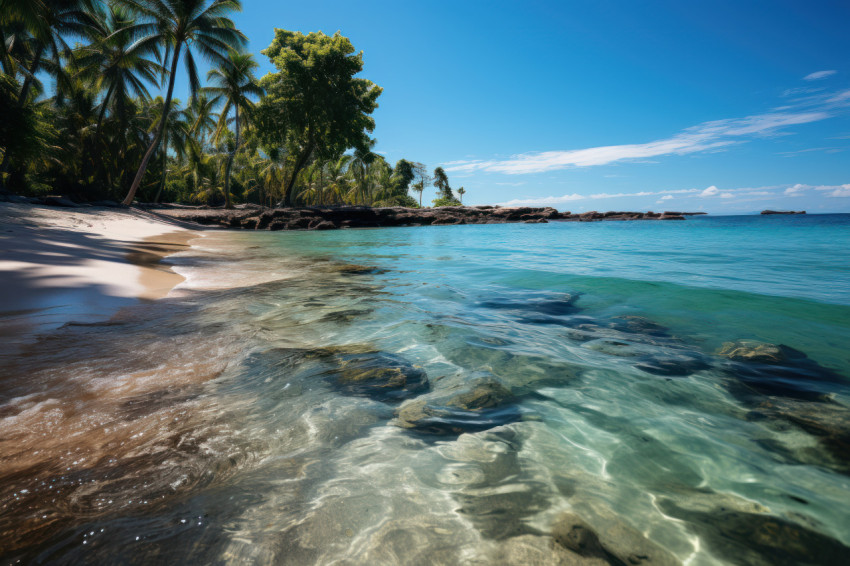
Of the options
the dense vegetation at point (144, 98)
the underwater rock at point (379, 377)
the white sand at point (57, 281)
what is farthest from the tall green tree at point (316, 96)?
the underwater rock at point (379, 377)

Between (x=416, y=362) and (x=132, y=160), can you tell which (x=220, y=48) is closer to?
(x=132, y=160)

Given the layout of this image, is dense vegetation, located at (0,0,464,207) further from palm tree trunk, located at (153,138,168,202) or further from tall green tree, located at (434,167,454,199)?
tall green tree, located at (434,167,454,199)

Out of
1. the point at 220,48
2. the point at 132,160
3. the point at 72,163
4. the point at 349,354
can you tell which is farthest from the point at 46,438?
the point at 132,160

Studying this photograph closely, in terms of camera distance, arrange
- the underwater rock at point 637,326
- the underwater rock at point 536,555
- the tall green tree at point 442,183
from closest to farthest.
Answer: the underwater rock at point 536,555
the underwater rock at point 637,326
the tall green tree at point 442,183

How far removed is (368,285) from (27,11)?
1424 cm

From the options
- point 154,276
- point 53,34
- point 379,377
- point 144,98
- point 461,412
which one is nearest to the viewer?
point 461,412

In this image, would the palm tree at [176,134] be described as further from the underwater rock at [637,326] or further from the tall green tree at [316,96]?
the underwater rock at [637,326]

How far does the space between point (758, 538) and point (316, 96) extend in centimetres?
2879

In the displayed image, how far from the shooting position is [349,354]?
3.07 meters

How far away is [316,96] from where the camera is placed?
82.8ft

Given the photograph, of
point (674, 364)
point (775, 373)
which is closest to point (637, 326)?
point (674, 364)

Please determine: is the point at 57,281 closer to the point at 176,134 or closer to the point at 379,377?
the point at 379,377

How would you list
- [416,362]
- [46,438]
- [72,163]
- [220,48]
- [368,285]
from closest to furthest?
1. [46,438]
2. [416,362]
3. [368,285]
4. [220,48]
5. [72,163]

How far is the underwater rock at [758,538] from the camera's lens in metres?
1.29
